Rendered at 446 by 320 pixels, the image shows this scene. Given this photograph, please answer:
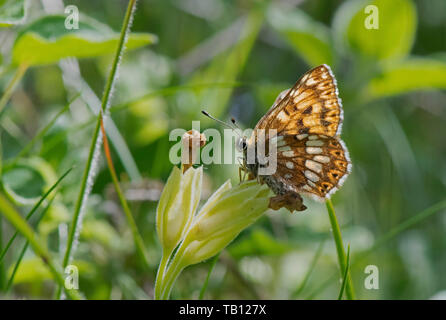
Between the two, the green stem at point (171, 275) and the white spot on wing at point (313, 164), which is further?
the white spot on wing at point (313, 164)

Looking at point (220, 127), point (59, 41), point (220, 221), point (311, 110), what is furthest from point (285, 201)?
point (220, 127)

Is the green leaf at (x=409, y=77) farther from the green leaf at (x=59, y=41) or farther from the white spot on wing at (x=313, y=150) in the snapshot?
the green leaf at (x=59, y=41)

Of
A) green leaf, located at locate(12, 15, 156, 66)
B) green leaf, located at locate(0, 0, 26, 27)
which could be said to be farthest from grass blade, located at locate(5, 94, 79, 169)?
green leaf, located at locate(0, 0, 26, 27)

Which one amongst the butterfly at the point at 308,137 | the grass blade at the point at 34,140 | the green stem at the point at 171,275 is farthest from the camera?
the grass blade at the point at 34,140

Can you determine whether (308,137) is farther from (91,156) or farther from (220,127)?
(220,127)

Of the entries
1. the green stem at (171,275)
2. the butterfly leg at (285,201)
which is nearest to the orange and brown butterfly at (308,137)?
the butterfly leg at (285,201)
